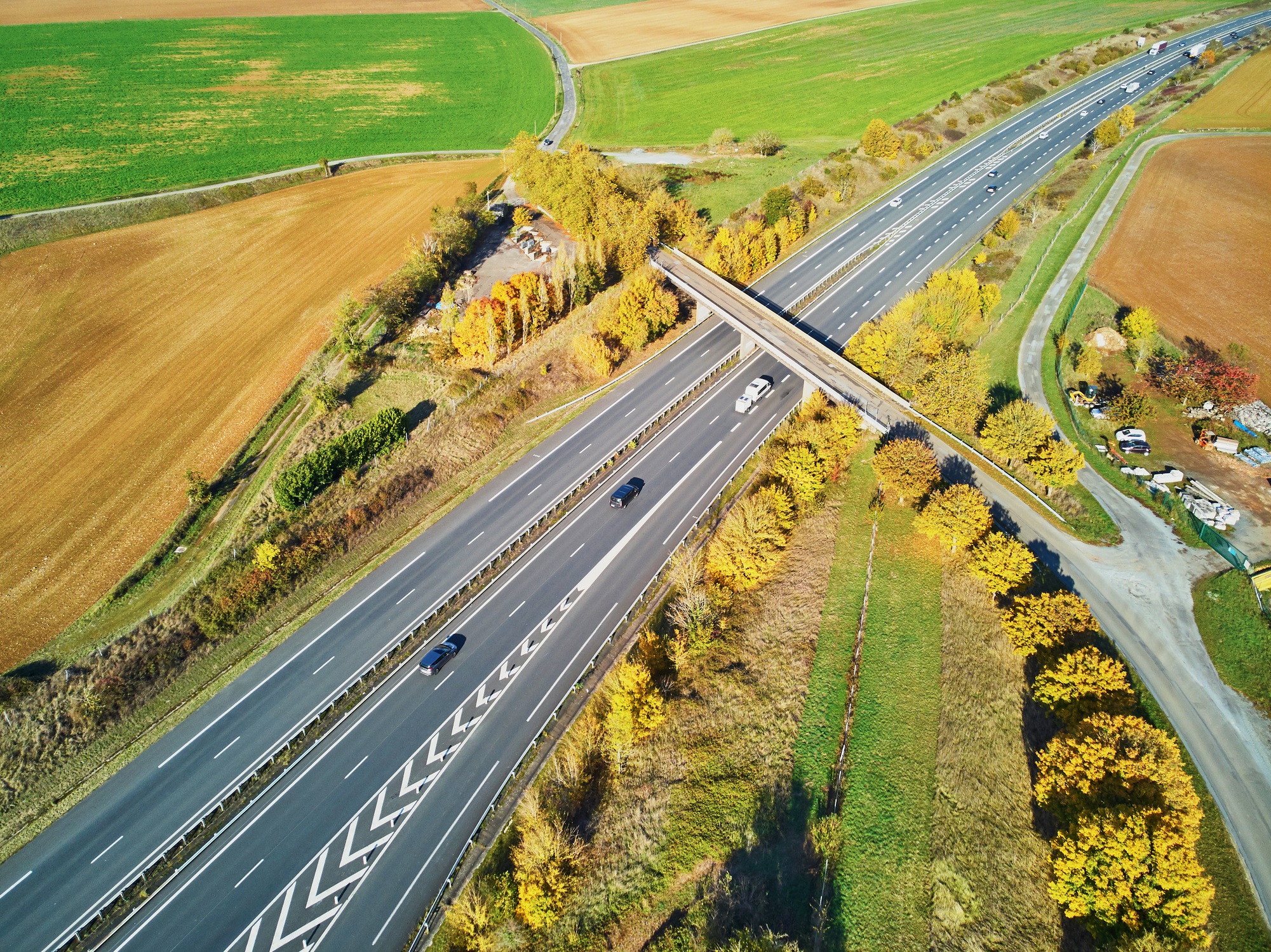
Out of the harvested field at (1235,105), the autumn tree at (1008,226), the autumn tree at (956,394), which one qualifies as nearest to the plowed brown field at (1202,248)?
the autumn tree at (1008,226)

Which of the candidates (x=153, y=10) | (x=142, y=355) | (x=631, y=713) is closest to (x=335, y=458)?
(x=142, y=355)

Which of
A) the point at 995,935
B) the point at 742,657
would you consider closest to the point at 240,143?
the point at 742,657

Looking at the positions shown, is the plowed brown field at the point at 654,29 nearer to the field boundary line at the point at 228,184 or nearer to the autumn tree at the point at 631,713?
the field boundary line at the point at 228,184

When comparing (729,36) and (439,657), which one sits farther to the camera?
(729,36)

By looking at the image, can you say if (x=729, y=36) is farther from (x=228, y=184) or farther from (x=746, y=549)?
(x=746, y=549)

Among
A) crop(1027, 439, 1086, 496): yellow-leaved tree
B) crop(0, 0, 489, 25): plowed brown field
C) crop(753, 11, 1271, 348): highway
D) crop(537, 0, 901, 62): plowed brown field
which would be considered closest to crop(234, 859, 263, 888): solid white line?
crop(1027, 439, 1086, 496): yellow-leaved tree

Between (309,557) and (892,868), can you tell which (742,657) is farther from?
(309,557)
